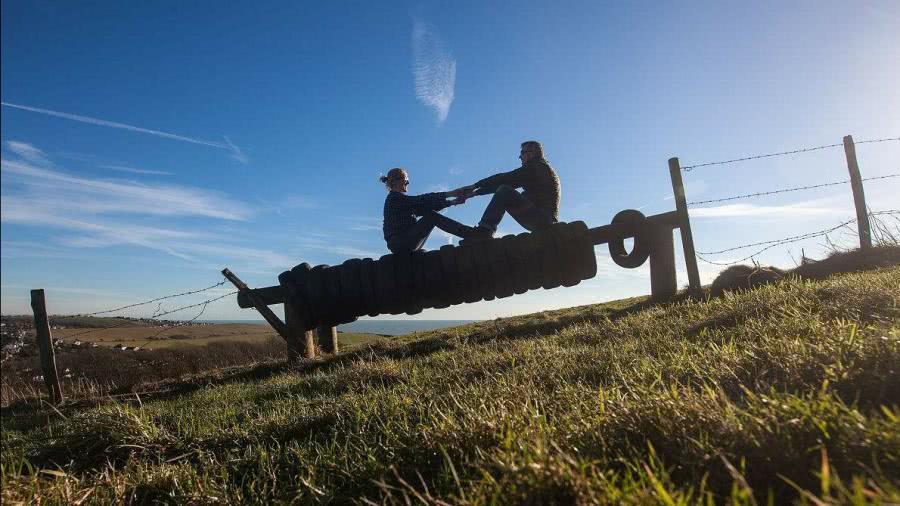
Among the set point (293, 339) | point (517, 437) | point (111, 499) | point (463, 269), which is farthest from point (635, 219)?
point (111, 499)

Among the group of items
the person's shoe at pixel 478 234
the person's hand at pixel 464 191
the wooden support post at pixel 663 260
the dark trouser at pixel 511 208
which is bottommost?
the wooden support post at pixel 663 260

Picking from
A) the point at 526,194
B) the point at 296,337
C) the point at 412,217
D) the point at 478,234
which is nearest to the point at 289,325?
the point at 296,337

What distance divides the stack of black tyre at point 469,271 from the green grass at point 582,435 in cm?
379

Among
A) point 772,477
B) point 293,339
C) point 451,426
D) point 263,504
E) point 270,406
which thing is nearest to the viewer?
point 772,477

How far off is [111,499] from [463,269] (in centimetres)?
599

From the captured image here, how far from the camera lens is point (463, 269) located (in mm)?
7699

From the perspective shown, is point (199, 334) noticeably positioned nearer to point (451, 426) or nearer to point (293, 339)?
point (293, 339)

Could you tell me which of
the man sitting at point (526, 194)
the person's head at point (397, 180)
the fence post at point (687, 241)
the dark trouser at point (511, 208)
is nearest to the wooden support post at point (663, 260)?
the fence post at point (687, 241)

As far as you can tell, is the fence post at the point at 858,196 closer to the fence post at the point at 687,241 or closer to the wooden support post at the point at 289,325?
the fence post at the point at 687,241

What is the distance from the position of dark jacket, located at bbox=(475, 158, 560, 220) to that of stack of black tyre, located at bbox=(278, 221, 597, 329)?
683 mm

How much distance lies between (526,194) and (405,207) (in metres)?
2.21

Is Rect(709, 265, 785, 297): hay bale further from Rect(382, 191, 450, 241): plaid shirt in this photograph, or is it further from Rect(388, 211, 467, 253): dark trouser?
Rect(382, 191, 450, 241): plaid shirt

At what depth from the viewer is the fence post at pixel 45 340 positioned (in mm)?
9586

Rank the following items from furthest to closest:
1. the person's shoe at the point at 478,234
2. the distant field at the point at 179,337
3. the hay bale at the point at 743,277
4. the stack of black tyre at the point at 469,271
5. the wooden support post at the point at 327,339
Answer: the distant field at the point at 179,337, the wooden support post at the point at 327,339, the person's shoe at the point at 478,234, the stack of black tyre at the point at 469,271, the hay bale at the point at 743,277
